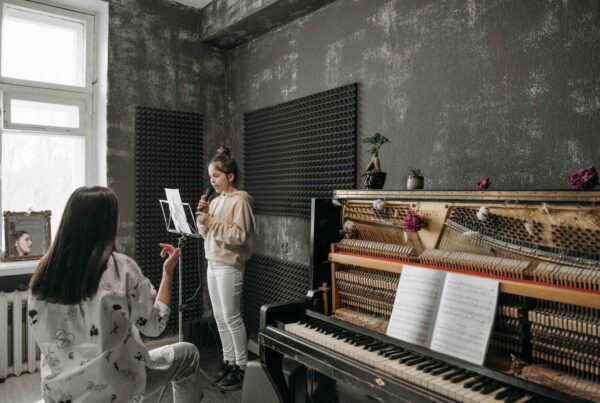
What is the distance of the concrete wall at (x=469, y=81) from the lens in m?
2.46

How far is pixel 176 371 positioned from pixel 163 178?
289 centimetres

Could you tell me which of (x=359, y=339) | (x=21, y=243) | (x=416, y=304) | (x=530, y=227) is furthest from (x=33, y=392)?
(x=530, y=227)

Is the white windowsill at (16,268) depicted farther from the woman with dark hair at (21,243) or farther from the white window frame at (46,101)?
the white window frame at (46,101)

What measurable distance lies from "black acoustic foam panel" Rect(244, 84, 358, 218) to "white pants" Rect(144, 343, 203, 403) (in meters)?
1.88

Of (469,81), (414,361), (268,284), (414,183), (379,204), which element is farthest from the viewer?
(268,284)

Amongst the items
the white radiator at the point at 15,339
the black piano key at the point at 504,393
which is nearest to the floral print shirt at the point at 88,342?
the black piano key at the point at 504,393

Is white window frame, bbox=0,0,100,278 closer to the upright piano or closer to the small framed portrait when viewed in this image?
the small framed portrait

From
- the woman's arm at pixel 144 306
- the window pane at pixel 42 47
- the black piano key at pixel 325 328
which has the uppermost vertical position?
the window pane at pixel 42 47

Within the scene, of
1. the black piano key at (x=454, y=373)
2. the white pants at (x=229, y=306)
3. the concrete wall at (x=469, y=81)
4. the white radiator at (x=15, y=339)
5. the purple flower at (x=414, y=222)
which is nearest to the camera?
the black piano key at (x=454, y=373)

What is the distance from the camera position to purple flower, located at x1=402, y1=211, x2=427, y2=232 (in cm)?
234

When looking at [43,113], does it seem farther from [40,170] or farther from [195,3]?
[195,3]

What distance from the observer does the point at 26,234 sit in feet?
14.6

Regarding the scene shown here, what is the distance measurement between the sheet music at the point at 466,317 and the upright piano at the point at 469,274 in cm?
A: 6

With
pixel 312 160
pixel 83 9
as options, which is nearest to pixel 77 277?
pixel 312 160
